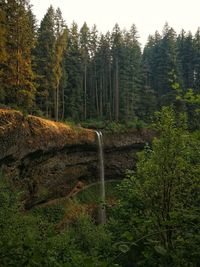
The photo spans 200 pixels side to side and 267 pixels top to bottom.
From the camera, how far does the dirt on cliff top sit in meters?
21.4

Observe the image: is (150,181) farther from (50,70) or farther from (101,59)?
(101,59)

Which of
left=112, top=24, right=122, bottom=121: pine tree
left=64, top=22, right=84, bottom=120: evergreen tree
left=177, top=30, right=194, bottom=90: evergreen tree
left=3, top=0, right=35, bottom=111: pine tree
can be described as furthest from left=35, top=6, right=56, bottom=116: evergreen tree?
left=177, top=30, right=194, bottom=90: evergreen tree

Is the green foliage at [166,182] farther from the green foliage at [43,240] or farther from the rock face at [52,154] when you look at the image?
the rock face at [52,154]

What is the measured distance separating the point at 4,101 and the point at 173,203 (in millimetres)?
23960

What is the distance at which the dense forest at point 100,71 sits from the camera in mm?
35781

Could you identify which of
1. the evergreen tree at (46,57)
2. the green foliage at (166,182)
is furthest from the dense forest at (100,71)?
the green foliage at (166,182)

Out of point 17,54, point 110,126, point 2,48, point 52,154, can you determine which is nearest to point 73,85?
point 110,126

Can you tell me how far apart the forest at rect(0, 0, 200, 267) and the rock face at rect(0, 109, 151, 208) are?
0.75 metres

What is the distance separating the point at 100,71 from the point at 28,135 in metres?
30.6

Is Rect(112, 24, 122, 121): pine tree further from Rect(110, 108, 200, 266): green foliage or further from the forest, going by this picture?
Rect(110, 108, 200, 266): green foliage

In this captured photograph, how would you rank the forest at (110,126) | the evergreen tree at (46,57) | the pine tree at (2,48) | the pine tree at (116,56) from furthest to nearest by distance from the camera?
the pine tree at (116,56) < the evergreen tree at (46,57) < the pine tree at (2,48) < the forest at (110,126)

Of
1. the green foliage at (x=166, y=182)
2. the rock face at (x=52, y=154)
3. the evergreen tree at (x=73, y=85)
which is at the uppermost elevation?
the evergreen tree at (x=73, y=85)

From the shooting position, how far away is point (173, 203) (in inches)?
206

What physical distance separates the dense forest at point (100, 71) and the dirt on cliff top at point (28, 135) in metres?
7.15
